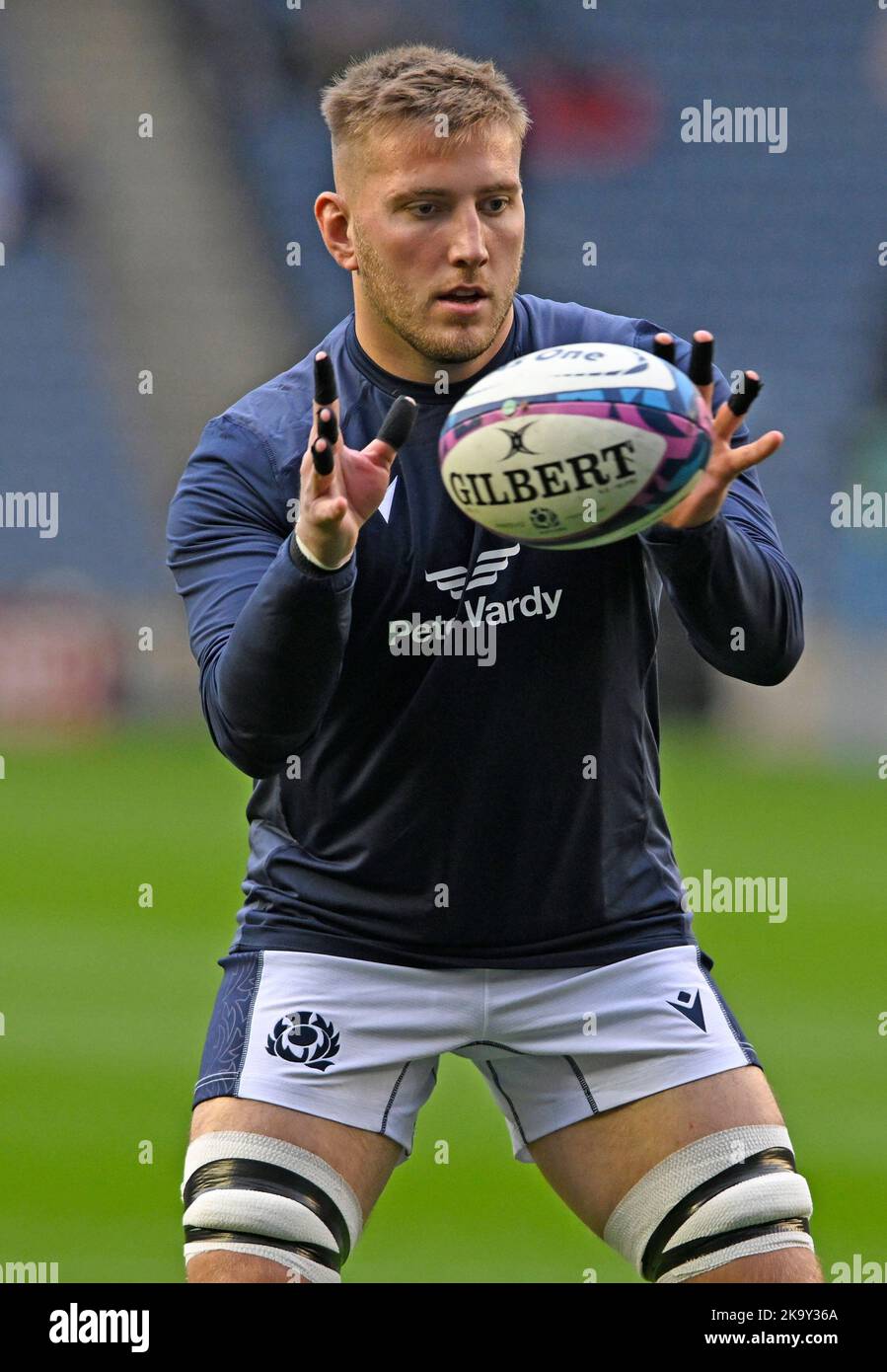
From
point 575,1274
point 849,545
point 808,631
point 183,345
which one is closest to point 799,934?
point 575,1274

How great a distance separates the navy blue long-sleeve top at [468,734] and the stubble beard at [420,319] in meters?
0.23

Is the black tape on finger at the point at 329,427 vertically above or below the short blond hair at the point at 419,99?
below

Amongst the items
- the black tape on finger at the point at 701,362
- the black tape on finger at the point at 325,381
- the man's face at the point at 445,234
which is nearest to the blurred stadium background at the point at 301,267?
the man's face at the point at 445,234

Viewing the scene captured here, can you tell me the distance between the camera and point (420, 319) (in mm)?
3527

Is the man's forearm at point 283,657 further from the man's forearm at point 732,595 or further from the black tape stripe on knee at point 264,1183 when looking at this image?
the black tape stripe on knee at point 264,1183

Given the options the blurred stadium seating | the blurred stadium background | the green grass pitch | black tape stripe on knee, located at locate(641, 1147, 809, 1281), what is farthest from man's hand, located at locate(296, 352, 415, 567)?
the blurred stadium seating

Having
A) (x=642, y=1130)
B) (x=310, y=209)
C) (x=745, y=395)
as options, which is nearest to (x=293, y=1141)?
(x=642, y=1130)

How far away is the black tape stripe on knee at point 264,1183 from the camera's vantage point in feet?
10.6

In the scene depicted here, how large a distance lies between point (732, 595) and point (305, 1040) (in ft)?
3.56

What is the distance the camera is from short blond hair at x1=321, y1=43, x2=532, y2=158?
3463 millimetres

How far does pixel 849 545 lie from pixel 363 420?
47.9ft

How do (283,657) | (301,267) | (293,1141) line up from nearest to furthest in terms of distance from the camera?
(283,657), (293,1141), (301,267)

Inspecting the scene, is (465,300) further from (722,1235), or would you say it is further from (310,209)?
(310,209)

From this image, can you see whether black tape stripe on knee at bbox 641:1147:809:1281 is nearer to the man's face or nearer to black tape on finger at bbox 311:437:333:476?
black tape on finger at bbox 311:437:333:476
